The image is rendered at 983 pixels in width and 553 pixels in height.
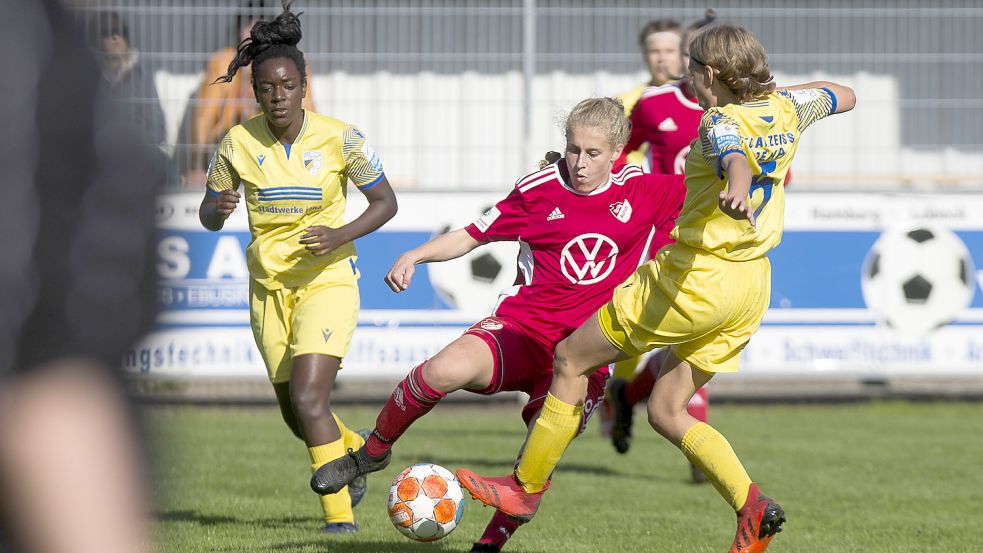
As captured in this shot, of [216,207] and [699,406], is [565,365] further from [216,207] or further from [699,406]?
[699,406]

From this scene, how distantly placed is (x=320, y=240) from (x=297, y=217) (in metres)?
0.42

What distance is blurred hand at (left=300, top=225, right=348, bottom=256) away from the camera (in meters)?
5.48

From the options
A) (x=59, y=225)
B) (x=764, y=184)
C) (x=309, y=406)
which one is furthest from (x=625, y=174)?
(x=59, y=225)

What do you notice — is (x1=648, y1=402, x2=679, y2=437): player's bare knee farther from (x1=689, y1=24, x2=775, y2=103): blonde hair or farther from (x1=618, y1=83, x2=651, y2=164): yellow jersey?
(x1=618, y1=83, x2=651, y2=164): yellow jersey

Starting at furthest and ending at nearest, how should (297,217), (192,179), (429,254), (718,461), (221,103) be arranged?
1. (221,103)
2. (297,217)
3. (192,179)
4. (429,254)
5. (718,461)

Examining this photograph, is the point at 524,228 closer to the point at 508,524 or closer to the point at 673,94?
the point at 508,524

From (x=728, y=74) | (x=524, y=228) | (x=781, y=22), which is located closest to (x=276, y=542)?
(x=524, y=228)

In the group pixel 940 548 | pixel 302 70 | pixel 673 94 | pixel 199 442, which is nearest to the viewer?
pixel 940 548

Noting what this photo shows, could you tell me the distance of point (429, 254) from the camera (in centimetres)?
507

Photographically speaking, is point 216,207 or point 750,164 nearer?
point 750,164

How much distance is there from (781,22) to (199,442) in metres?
5.64

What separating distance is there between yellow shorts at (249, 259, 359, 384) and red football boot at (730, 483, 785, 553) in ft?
6.31

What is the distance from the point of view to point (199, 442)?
884cm

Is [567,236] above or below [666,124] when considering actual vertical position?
below
